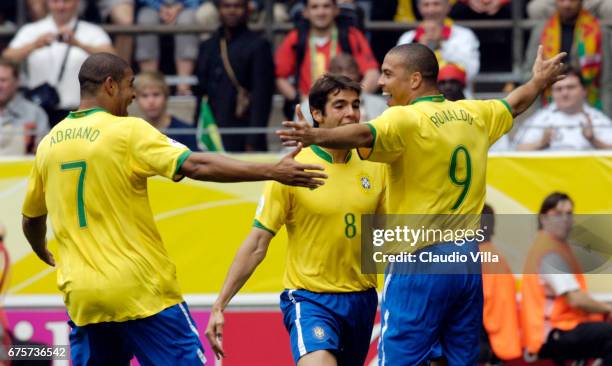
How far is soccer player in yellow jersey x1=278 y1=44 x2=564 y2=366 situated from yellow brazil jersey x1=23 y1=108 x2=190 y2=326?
1.39 m


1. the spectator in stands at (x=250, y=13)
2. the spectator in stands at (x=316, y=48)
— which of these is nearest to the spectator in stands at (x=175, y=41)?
the spectator in stands at (x=250, y=13)

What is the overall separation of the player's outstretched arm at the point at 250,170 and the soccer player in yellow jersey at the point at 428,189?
641mm

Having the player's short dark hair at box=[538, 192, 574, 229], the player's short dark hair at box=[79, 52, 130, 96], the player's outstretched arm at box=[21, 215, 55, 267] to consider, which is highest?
the player's short dark hair at box=[79, 52, 130, 96]

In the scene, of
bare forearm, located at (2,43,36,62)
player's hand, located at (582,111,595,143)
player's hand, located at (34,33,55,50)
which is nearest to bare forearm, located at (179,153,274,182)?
player's hand, located at (582,111,595,143)

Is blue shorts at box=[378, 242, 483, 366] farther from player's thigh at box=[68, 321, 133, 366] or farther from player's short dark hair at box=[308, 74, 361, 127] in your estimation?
player's thigh at box=[68, 321, 133, 366]

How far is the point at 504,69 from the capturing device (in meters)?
14.4

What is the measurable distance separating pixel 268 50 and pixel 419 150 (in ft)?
15.9

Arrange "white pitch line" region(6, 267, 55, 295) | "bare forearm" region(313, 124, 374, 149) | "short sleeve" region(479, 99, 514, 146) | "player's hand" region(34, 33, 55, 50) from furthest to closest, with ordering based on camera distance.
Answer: "player's hand" region(34, 33, 55, 50) → "white pitch line" region(6, 267, 55, 295) → "short sleeve" region(479, 99, 514, 146) → "bare forearm" region(313, 124, 374, 149)

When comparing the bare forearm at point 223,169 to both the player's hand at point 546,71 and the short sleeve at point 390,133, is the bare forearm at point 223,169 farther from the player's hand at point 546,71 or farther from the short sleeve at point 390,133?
the player's hand at point 546,71

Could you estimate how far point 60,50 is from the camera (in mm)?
12641

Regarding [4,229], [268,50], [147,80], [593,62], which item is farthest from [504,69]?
[4,229]

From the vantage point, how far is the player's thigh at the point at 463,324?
8.07 m

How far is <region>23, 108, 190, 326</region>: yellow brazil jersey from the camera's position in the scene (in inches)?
303

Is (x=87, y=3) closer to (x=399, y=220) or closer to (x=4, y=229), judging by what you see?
(x=4, y=229)
